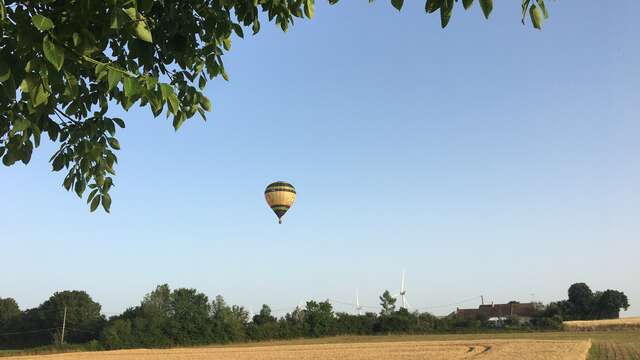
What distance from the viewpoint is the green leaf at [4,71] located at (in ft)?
10.2

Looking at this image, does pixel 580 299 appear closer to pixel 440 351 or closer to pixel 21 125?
pixel 440 351

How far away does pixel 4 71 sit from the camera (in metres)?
3.13

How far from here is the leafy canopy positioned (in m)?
3.23

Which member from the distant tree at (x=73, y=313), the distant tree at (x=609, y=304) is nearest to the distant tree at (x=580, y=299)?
the distant tree at (x=609, y=304)

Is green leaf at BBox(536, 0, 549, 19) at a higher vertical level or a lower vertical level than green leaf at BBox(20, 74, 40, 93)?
higher

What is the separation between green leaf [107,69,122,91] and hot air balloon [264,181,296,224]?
1049 inches

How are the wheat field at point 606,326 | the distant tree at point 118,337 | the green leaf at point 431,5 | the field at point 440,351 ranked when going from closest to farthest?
the green leaf at point 431,5
the field at point 440,351
the distant tree at point 118,337
the wheat field at point 606,326

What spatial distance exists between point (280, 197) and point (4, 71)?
27.0 m

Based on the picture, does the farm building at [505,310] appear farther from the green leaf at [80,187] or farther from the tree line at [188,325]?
the green leaf at [80,187]

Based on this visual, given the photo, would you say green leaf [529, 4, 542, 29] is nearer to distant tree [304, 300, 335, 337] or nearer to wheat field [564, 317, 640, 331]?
distant tree [304, 300, 335, 337]

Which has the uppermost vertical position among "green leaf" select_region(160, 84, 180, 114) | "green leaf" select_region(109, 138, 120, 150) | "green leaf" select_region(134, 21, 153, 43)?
"green leaf" select_region(134, 21, 153, 43)

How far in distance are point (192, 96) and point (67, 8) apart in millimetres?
1427

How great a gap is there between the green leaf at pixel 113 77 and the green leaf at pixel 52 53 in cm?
28

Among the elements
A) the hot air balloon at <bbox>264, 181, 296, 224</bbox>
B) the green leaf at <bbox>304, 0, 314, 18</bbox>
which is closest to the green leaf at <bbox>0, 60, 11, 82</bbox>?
the green leaf at <bbox>304, 0, 314, 18</bbox>
